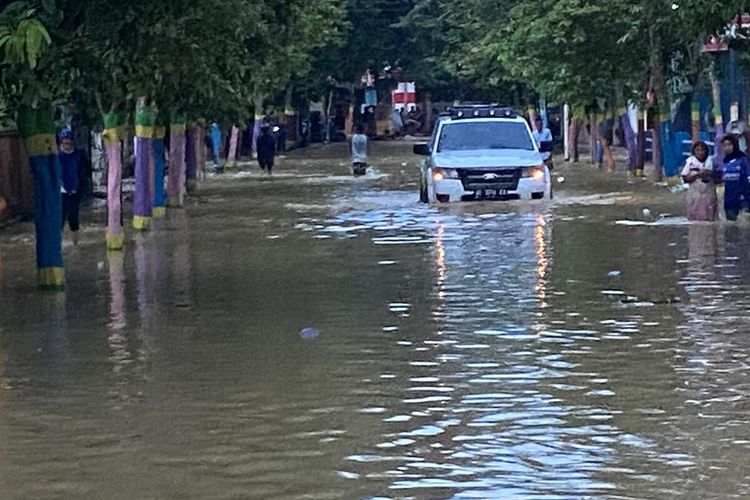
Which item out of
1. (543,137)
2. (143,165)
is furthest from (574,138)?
(143,165)

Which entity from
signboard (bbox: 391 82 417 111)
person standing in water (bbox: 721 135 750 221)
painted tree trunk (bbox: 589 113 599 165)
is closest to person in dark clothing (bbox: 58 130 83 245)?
person standing in water (bbox: 721 135 750 221)

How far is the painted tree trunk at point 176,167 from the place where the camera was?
31.4 m

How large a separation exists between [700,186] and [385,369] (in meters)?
13.8

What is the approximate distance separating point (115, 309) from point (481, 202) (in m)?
15.1

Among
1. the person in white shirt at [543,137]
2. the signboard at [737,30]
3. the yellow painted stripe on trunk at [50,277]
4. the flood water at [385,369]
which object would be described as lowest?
the flood water at [385,369]

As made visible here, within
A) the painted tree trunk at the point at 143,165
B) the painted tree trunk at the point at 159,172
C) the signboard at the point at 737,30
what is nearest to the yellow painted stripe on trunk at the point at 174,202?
the painted tree trunk at the point at 159,172

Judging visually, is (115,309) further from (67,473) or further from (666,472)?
(666,472)

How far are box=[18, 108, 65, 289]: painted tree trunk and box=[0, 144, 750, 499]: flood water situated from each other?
0.32 meters

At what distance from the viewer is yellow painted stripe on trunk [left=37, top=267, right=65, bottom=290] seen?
17.4m


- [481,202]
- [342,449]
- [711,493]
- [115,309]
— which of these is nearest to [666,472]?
[711,493]

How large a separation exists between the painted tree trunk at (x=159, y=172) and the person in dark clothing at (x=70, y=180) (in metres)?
3.00

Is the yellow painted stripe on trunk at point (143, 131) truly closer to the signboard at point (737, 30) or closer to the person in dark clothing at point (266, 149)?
the signboard at point (737, 30)

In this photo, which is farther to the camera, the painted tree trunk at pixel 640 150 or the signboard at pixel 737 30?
the painted tree trunk at pixel 640 150

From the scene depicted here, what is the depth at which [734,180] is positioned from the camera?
2444 cm
